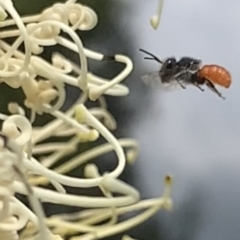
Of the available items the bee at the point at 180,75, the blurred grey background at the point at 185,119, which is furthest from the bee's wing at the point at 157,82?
the blurred grey background at the point at 185,119

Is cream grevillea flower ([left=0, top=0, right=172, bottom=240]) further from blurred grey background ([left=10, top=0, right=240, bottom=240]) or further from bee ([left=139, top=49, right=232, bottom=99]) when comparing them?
blurred grey background ([left=10, top=0, right=240, bottom=240])

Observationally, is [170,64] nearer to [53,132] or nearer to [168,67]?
[168,67]

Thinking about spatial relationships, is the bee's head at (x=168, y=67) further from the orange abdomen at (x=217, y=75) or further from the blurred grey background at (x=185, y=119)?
the blurred grey background at (x=185, y=119)

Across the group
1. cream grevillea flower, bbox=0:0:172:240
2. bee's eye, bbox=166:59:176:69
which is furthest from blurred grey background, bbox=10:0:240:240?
cream grevillea flower, bbox=0:0:172:240

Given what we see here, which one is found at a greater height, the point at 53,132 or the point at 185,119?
the point at 185,119

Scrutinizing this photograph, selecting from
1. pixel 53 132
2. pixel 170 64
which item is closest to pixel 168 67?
pixel 170 64
